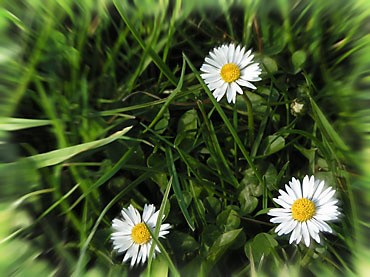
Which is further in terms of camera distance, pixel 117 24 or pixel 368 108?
pixel 117 24

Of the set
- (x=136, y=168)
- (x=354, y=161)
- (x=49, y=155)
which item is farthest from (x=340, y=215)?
(x=49, y=155)

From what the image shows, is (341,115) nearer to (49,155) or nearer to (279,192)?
(279,192)

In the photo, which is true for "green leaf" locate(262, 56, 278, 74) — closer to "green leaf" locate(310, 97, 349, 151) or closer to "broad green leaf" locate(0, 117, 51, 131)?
"green leaf" locate(310, 97, 349, 151)

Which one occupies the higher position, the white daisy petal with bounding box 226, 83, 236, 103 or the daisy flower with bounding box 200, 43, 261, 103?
the daisy flower with bounding box 200, 43, 261, 103

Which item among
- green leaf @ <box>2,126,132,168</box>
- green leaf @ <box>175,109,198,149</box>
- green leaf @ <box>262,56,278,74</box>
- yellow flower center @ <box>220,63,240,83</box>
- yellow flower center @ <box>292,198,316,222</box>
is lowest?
yellow flower center @ <box>292,198,316,222</box>

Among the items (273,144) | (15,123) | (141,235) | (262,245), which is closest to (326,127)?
(273,144)

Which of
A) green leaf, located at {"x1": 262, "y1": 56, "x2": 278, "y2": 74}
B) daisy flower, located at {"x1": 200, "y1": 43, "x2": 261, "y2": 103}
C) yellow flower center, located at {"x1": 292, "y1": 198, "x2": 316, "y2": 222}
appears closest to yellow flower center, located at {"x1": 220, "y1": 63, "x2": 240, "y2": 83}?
daisy flower, located at {"x1": 200, "y1": 43, "x2": 261, "y2": 103}

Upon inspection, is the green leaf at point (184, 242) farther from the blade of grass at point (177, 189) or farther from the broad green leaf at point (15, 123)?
the broad green leaf at point (15, 123)

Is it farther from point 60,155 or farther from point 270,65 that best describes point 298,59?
point 60,155
